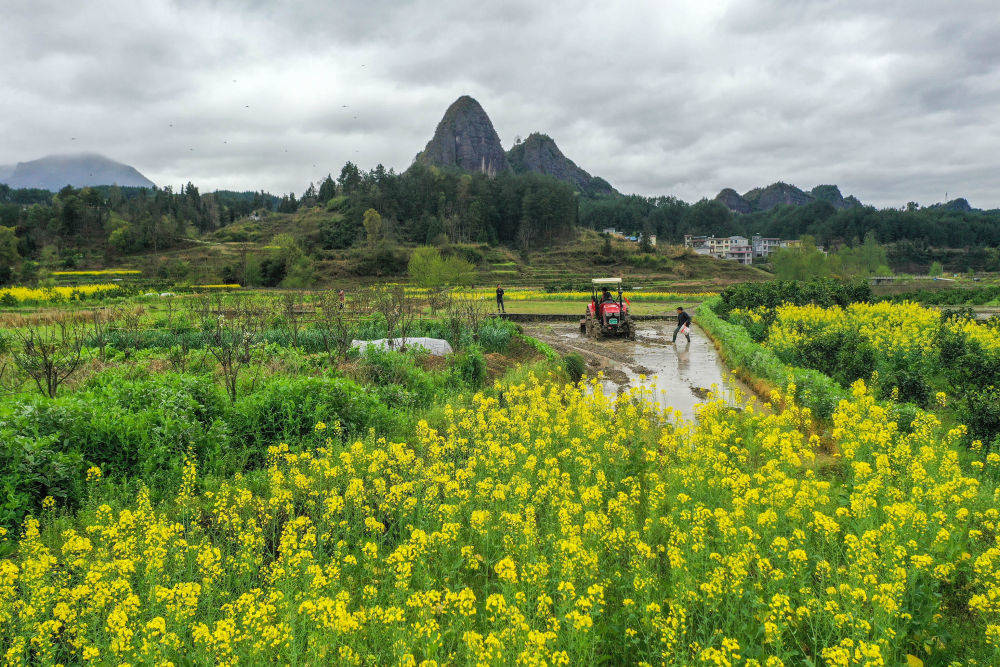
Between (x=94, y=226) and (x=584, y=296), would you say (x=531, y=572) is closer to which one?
(x=584, y=296)

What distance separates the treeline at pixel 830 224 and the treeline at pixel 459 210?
28.4 meters

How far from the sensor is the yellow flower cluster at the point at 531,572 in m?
3.37

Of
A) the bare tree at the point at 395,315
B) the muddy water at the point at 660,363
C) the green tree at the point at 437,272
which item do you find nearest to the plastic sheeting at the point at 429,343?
the bare tree at the point at 395,315

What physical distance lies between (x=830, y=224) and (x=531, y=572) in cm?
14858

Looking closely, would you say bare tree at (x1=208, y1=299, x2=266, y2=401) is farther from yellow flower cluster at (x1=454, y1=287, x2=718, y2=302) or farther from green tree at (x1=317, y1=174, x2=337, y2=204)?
green tree at (x1=317, y1=174, x2=337, y2=204)

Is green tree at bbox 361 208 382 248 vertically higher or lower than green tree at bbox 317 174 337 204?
lower

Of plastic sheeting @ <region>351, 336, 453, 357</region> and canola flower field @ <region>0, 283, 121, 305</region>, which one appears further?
canola flower field @ <region>0, 283, 121, 305</region>

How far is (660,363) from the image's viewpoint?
55.2 ft

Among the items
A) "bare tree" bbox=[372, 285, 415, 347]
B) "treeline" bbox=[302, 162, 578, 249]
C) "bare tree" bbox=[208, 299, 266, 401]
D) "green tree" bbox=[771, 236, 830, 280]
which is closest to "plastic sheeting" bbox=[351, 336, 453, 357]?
"bare tree" bbox=[372, 285, 415, 347]

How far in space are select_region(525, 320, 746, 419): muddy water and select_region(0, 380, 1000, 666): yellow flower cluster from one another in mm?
4867

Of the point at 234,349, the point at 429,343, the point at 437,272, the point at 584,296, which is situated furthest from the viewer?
the point at 437,272

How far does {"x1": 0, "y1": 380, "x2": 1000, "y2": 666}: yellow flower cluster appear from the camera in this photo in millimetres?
3365

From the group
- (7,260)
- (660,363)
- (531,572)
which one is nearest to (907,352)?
(660,363)

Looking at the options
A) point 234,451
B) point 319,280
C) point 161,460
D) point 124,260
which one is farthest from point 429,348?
point 124,260
